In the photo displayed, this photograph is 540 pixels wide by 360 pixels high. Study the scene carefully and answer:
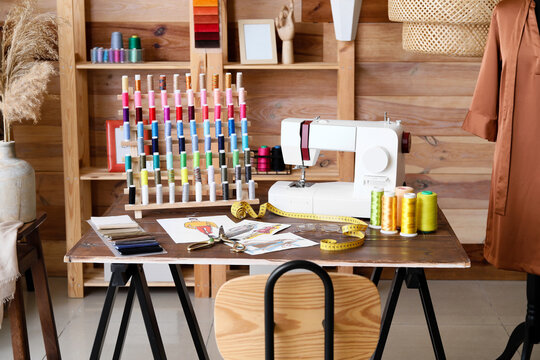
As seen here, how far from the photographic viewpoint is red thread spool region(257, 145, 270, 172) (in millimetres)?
3969

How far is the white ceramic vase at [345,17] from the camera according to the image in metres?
3.66

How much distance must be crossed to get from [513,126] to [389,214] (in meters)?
0.70

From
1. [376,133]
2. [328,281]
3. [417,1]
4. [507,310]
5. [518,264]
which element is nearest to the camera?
[328,281]

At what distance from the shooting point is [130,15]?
4090mm

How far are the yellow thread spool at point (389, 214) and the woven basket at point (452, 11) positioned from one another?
991 millimetres

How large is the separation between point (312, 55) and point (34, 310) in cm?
203

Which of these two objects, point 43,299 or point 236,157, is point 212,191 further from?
point 43,299

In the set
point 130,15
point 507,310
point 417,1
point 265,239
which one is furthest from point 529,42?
point 130,15

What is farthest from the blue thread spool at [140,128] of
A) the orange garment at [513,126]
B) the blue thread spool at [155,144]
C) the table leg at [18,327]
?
the orange garment at [513,126]

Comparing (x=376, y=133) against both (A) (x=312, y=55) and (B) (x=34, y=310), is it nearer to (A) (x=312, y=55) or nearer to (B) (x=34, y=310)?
(A) (x=312, y=55)

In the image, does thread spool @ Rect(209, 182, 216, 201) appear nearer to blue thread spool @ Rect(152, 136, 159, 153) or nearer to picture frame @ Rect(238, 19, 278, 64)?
blue thread spool @ Rect(152, 136, 159, 153)

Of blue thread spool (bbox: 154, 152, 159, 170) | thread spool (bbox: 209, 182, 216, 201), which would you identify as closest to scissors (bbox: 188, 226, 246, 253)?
thread spool (bbox: 209, 182, 216, 201)

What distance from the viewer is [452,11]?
320 cm

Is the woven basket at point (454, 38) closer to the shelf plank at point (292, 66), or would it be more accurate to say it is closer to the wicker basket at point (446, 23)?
the wicker basket at point (446, 23)
